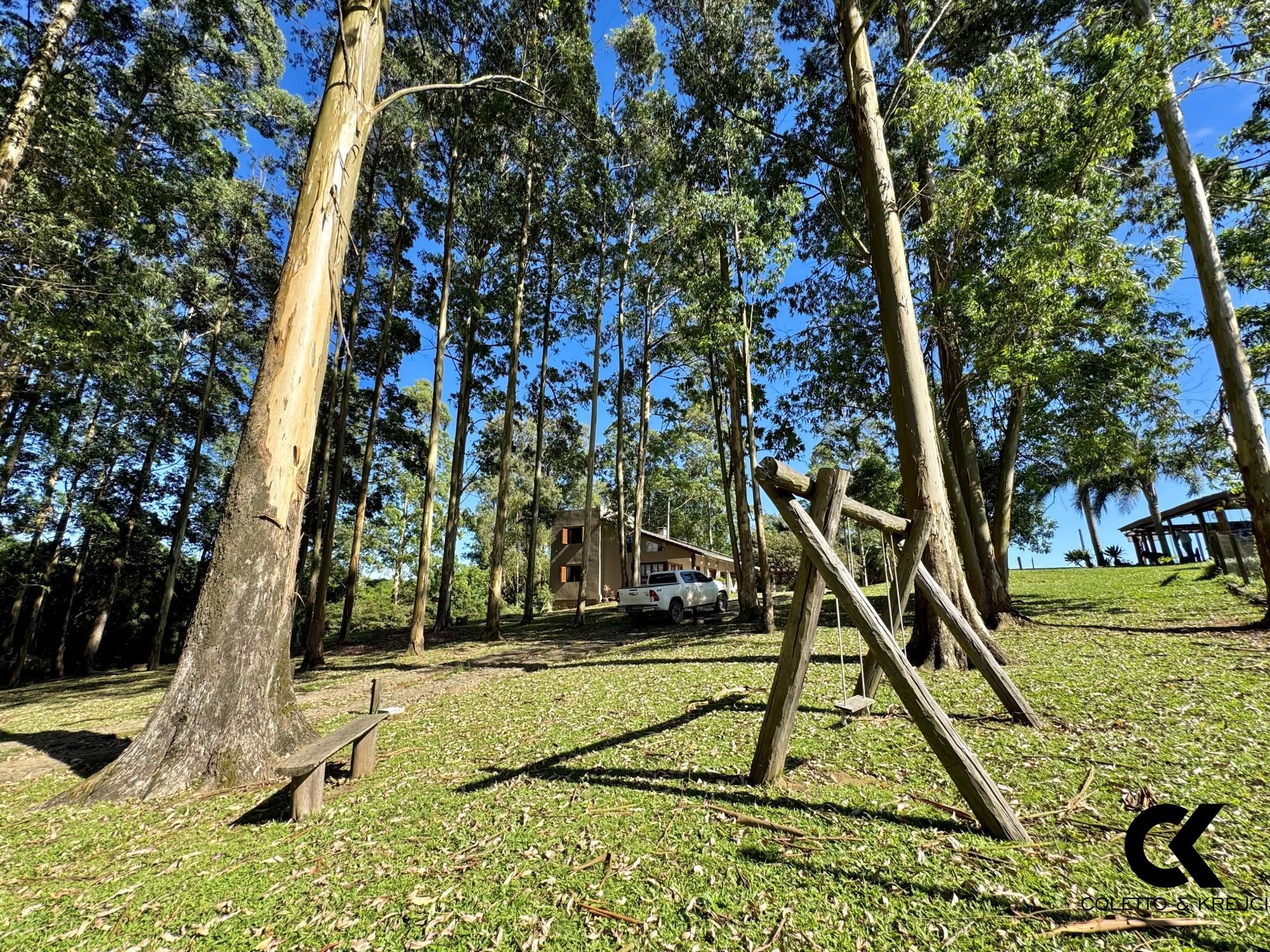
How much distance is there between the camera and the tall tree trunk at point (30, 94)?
22.0 feet

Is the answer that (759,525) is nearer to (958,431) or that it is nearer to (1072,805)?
(958,431)

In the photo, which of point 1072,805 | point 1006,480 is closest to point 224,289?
point 1072,805

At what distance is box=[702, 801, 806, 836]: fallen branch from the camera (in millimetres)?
2926

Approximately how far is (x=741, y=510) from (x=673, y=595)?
175 inches

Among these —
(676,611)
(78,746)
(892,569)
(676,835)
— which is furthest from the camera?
(676,611)

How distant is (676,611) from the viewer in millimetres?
16016

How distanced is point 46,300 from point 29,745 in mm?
6696

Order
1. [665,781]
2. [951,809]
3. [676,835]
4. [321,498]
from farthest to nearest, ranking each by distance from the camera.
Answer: [321,498]
[665,781]
[951,809]
[676,835]

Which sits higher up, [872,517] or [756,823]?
[872,517]

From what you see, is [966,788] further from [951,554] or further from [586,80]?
[586,80]

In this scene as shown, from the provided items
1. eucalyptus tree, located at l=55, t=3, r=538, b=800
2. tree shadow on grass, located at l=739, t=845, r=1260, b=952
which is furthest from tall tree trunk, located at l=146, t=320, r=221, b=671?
tree shadow on grass, located at l=739, t=845, r=1260, b=952

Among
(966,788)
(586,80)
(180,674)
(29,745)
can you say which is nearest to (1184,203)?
(966,788)

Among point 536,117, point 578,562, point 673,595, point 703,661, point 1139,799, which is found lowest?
point 1139,799

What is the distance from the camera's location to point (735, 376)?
13.2 meters
